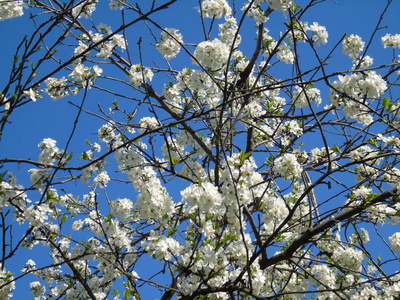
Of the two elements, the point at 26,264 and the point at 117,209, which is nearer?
the point at 117,209

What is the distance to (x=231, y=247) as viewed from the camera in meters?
3.49

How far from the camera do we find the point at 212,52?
3.94m

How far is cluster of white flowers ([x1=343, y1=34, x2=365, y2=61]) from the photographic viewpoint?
5215mm

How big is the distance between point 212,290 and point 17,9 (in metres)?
3.52

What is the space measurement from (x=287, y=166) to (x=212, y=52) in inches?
52.3

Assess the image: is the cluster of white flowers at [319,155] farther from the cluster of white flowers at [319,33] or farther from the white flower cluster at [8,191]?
the white flower cluster at [8,191]

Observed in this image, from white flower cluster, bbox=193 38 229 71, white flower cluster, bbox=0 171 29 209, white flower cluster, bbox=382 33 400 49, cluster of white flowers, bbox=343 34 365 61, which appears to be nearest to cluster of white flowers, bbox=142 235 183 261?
white flower cluster, bbox=0 171 29 209

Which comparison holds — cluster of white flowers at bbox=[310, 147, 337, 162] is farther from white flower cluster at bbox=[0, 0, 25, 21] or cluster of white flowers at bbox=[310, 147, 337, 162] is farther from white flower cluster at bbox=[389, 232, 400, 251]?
white flower cluster at bbox=[0, 0, 25, 21]

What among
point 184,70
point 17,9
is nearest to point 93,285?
point 184,70

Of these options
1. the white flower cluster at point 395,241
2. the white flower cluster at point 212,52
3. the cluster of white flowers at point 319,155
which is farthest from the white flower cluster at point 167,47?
the white flower cluster at point 395,241

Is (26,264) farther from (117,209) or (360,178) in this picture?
(360,178)

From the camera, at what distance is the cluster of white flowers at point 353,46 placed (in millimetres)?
5215

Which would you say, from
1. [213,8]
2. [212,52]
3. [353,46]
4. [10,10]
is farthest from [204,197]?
[353,46]

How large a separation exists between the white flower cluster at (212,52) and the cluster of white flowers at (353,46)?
6.90 feet
